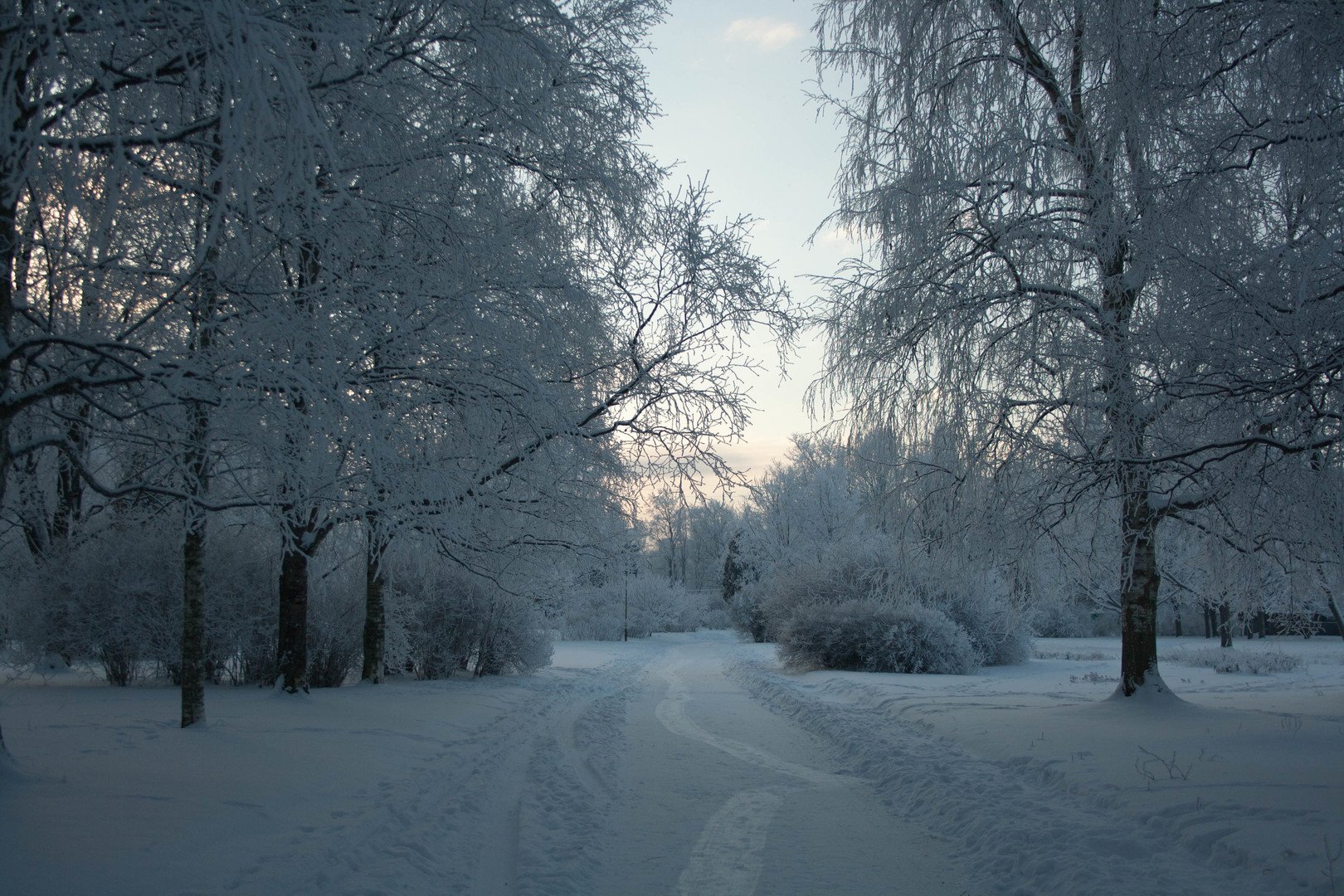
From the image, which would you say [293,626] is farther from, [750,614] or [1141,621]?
[750,614]

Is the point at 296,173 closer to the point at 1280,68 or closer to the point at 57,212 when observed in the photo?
the point at 57,212

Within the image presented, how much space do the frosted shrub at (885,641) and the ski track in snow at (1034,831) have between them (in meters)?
9.27

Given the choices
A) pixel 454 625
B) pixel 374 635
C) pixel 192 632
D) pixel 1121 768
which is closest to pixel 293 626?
pixel 192 632

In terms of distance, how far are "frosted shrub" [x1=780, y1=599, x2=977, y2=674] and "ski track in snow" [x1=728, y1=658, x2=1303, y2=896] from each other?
927 centimetres

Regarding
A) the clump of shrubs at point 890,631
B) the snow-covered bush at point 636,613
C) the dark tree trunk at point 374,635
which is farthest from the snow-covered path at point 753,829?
the snow-covered bush at point 636,613

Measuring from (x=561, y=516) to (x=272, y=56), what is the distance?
746 cm

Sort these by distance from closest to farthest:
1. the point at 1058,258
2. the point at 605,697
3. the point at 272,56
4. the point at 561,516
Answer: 1. the point at 272,56
2. the point at 1058,258
3. the point at 561,516
4. the point at 605,697

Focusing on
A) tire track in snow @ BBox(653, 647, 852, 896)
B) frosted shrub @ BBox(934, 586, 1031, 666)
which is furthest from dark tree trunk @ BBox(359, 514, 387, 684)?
frosted shrub @ BBox(934, 586, 1031, 666)

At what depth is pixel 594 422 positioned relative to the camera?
9.29m

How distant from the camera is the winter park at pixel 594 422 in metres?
4.34

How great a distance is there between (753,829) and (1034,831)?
1896 millimetres

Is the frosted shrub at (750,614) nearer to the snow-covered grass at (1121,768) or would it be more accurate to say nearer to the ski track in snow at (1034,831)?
the snow-covered grass at (1121,768)

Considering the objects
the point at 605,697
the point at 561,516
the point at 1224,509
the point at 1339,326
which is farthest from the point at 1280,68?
the point at 605,697

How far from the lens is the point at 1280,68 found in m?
4.75
